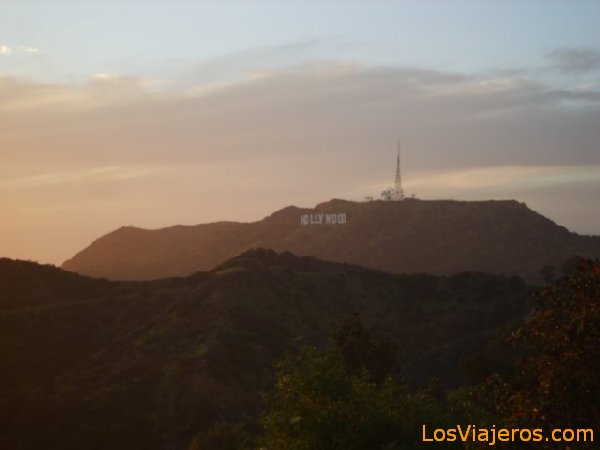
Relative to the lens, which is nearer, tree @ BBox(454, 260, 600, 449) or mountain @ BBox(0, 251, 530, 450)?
tree @ BBox(454, 260, 600, 449)

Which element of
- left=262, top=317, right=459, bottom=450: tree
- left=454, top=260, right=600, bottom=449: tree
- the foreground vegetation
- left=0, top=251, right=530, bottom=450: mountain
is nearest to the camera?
left=454, top=260, right=600, bottom=449: tree

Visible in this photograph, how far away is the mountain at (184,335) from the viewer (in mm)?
68312

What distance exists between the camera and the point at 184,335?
3620 inches

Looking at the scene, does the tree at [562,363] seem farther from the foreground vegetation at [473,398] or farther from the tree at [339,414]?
the tree at [339,414]

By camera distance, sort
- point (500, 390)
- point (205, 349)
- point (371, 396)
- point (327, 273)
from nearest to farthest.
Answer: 1. point (500, 390)
2. point (371, 396)
3. point (205, 349)
4. point (327, 273)

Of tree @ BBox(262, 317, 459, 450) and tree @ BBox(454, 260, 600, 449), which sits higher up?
tree @ BBox(454, 260, 600, 449)

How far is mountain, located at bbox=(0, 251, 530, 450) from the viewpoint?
6831 centimetres

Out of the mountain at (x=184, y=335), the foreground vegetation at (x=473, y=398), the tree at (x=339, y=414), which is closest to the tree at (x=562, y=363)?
the foreground vegetation at (x=473, y=398)

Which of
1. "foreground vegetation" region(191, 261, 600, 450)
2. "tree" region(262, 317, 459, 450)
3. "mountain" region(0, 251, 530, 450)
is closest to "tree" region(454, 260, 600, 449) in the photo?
"foreground vegetation" region(191, 261, 600, 450)

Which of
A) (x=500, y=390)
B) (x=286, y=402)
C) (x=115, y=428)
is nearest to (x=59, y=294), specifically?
(x=115, y=428)

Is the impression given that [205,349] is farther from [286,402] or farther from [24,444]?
[286,402]

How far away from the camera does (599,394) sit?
51.2ft

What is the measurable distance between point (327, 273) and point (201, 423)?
56023 mm

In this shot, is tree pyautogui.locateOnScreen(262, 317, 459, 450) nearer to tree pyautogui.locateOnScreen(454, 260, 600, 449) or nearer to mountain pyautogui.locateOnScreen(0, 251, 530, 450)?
tree pyautogui.locateOnScreen(454, 260, 600, 449)
